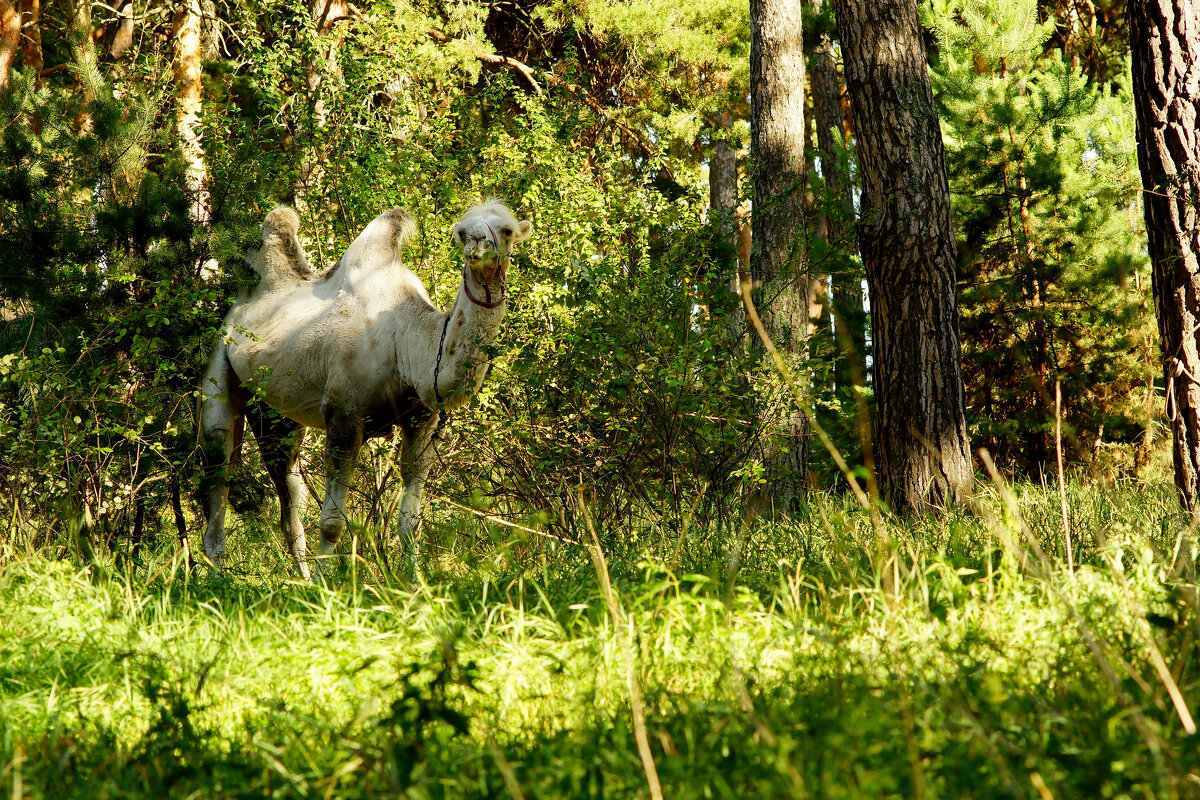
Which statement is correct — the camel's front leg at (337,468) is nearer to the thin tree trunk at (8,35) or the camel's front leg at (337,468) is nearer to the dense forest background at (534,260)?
the dense forest background at (534,260)

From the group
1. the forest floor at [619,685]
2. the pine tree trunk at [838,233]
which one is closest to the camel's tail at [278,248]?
the forest floor at [619,685]

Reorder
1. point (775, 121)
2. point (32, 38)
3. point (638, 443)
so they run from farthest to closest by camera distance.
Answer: point (32, 38) < point (775, 121) < point (638, 443)

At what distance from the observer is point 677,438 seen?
6043 mm

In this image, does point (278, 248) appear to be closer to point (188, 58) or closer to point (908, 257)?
point (908, 257)

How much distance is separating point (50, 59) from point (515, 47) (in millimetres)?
6182

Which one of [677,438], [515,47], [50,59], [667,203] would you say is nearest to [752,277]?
[667,203]

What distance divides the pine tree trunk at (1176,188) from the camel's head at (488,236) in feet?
9.76

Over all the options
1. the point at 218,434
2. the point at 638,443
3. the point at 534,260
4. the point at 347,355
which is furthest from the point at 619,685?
the point at 534,260

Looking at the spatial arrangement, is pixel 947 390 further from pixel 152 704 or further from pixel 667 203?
pixel 152 704

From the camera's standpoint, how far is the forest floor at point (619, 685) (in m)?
2.07

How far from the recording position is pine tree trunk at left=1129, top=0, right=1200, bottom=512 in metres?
4.38

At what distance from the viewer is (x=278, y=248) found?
23.4ft

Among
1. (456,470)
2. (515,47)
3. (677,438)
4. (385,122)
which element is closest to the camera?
(677,438)

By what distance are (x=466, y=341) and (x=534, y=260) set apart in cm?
198
